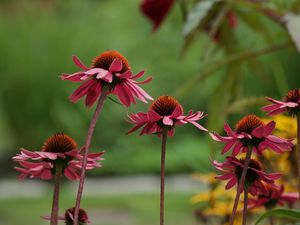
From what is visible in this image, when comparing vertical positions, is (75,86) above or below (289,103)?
above

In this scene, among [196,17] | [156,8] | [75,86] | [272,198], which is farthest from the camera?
[75,86]

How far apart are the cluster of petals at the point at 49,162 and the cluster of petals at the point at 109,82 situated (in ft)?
0.13

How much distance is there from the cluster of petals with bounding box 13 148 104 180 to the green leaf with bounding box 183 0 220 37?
41cm

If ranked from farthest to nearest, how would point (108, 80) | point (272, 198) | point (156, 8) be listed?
point (156, 8)
point (272, 198)
point (108, 80)

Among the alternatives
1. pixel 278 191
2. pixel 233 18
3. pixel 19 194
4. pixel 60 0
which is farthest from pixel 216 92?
pixel 60 0

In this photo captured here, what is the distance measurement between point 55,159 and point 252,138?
0.14 meters

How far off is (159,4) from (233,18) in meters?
0.15

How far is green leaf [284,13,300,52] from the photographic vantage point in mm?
792

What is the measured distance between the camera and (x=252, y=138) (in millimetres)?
525

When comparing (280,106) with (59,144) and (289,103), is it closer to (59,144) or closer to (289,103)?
(289,103)

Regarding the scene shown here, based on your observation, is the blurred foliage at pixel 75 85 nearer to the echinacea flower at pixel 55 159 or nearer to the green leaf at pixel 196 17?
the green leaf at pixel 196 17

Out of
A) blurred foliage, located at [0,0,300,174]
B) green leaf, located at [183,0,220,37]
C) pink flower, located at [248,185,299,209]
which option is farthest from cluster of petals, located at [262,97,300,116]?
blurred foliage, located at [0,0,300,174]

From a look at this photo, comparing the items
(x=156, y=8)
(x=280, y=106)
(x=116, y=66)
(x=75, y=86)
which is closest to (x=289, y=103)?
(x=280, y=106)

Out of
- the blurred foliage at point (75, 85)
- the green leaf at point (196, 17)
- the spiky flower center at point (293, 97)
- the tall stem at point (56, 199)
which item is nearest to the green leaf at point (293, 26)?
the green leaf at point (196, 17)
